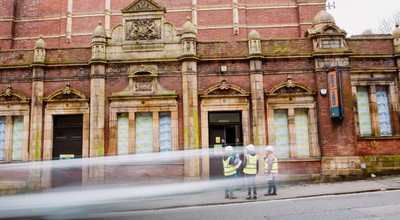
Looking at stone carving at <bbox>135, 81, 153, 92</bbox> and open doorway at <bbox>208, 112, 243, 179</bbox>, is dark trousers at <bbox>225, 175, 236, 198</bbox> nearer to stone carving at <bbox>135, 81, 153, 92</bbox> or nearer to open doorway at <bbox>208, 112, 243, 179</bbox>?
open doorway at <bbox>208, 112, 243, 179</bbox>

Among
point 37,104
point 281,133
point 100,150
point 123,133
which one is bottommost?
point 100,150

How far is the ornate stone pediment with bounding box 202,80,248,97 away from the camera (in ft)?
50.0

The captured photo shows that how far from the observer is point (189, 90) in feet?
49.5

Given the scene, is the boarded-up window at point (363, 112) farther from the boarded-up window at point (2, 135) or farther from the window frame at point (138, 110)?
the boarded-up window at point (2, 135)

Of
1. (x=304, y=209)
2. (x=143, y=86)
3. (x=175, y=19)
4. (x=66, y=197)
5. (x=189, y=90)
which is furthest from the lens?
(x=175, y=19)

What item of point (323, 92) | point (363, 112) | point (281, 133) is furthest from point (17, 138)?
point (363, 112)

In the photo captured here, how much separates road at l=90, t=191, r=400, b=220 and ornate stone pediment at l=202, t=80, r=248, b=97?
5922 mm

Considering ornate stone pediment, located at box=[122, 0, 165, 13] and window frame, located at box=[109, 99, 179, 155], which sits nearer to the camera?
window frame, located at box=[109, 99, 179, 155]

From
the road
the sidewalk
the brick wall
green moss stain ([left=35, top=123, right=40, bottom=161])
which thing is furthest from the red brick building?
the brick wall

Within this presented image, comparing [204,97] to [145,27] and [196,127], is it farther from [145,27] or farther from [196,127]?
[145,27]

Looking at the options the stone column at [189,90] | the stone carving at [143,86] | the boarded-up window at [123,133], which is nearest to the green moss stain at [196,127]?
the stone column at [189,90]

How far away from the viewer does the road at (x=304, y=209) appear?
8039mm

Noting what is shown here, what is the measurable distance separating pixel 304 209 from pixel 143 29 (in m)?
11.3

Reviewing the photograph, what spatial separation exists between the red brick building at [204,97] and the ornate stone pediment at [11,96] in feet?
0.16
